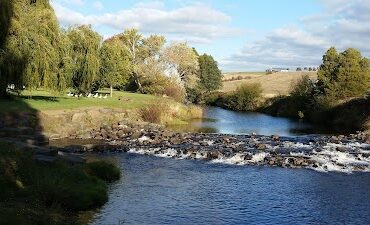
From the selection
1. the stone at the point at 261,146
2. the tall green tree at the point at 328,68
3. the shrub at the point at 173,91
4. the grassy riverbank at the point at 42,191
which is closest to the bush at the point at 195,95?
the shrub at the point at 173,91

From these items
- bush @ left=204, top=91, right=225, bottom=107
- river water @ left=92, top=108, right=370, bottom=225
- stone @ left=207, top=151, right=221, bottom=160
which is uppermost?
bush @ left=204, top=91, right=225, bottom=107

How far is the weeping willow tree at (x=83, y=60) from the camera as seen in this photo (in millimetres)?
46094

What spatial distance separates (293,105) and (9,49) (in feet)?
188

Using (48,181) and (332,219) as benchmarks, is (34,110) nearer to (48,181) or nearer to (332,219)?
(48,181)

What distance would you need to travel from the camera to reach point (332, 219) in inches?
703

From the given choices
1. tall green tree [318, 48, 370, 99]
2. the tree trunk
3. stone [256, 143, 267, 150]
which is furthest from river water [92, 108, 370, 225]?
tall green tree [318, 48, 370, 99]

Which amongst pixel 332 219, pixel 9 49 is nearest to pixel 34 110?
pixel 9 49

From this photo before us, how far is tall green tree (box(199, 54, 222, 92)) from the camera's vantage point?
120 metres

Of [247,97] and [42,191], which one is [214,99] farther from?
[42,191]

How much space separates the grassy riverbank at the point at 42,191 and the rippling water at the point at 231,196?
899 mm

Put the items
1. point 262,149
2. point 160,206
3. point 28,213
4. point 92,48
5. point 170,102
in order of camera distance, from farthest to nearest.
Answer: point 170,102
point 92,48
point 262,149
point 160,206
point 28,213

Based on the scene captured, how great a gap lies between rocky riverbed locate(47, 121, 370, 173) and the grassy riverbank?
1050cm

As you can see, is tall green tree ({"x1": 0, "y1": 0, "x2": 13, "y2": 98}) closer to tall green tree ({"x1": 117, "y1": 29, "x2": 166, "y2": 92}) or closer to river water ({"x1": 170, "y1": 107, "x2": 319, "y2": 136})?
river water ({"x1": 170, "y1": 107, "x2": 319, "y2": 136})

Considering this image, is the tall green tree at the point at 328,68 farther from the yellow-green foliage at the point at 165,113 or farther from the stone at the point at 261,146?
the stone at the point at 261,146
